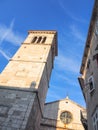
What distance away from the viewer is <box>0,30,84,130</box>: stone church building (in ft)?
39.6

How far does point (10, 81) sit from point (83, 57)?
6376 mm

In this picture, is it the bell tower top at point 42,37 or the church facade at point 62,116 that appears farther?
the bell tower top at point 42,37

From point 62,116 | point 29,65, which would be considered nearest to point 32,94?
point 29,65

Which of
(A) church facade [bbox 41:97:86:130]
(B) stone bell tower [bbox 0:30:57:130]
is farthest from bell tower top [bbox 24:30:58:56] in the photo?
(A) church facade [bbox 41:97:86:130]

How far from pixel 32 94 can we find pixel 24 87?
106 centimetres

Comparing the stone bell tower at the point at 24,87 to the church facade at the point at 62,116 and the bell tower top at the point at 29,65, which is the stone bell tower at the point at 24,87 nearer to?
the bell tower top at the point at 29,65

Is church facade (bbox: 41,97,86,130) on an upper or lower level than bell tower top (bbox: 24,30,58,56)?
lower

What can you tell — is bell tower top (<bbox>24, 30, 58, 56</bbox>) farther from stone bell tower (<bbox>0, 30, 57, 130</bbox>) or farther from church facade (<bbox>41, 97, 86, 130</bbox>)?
church facade (<bbox>41, 97, 86, 130</bbox>)

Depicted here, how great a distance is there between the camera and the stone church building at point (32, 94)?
1206 centimetres

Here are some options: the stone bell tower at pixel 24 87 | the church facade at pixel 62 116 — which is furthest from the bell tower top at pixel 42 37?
the church facade at pixel 62 116

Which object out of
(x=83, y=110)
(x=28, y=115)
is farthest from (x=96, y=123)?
(x=83, y=110)

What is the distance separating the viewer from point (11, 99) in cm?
1316

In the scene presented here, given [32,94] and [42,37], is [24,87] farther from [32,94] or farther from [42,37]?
[42,37]

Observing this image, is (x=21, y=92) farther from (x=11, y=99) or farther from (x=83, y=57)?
(x=83, y=57)
